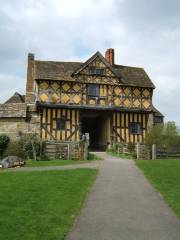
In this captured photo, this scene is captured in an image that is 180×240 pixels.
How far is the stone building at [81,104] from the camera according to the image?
99.6ft

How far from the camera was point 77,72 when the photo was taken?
104 feet

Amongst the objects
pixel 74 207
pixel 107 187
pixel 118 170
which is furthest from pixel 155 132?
pixel 74 207

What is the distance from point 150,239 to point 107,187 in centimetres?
570

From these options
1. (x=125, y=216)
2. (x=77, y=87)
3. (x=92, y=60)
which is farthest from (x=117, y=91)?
(x=125, y=216)

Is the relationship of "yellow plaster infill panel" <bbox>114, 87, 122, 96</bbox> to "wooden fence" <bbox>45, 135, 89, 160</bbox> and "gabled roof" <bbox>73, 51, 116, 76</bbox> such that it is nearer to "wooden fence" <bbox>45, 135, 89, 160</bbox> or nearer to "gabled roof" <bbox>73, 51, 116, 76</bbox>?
"gabled roof" <bbox>73, 51, 116, 76</bbox>

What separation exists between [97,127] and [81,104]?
20.5ft

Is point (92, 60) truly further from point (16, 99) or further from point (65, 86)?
point (16, 99)

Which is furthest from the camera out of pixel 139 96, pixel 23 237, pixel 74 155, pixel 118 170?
pixel 139 96

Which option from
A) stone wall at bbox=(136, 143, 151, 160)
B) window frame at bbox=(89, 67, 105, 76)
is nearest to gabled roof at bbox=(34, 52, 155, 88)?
window frame at bbox=(89, 67, 105, 76)

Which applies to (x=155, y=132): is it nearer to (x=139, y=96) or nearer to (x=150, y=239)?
(x=139, y=96)

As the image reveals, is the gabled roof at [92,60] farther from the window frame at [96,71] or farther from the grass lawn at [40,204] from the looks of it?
the grass lawn at [40,204]

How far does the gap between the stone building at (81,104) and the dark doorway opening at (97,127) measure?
10 centimetres

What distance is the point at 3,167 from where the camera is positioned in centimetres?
1991

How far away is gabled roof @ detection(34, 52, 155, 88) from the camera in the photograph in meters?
31.4
